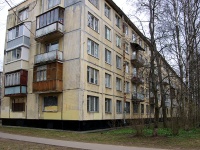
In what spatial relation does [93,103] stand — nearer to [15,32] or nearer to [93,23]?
[93,23]

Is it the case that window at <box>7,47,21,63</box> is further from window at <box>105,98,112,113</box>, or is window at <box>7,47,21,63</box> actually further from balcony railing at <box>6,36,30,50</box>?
window at <box>105,98,112,113</box>

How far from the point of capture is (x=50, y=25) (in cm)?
2403

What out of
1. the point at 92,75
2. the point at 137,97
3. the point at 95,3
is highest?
the point at 95,3

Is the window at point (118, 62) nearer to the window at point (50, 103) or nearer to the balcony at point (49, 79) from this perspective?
the balcony at point (49, 79)

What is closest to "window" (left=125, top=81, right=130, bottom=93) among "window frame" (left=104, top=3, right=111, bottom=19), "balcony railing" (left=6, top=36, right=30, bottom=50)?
"window frame" (left=104, top=3, right=111, bottom=19)

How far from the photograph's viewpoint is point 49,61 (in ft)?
76.9

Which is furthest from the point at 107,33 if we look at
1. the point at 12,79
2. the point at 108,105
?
the point at 12,79

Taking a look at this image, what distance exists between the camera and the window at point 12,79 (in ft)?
88.2

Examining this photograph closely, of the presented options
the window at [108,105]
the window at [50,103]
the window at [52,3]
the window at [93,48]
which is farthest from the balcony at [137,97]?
the window at [52,3]

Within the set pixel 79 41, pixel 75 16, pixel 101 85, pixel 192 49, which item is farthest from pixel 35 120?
pixel 192 49

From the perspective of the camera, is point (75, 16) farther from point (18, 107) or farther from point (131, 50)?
point (131, 50)

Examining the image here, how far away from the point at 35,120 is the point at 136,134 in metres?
12.9

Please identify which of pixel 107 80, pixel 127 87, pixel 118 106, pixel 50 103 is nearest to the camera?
pixel 50 103

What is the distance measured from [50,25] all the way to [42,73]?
477cm
